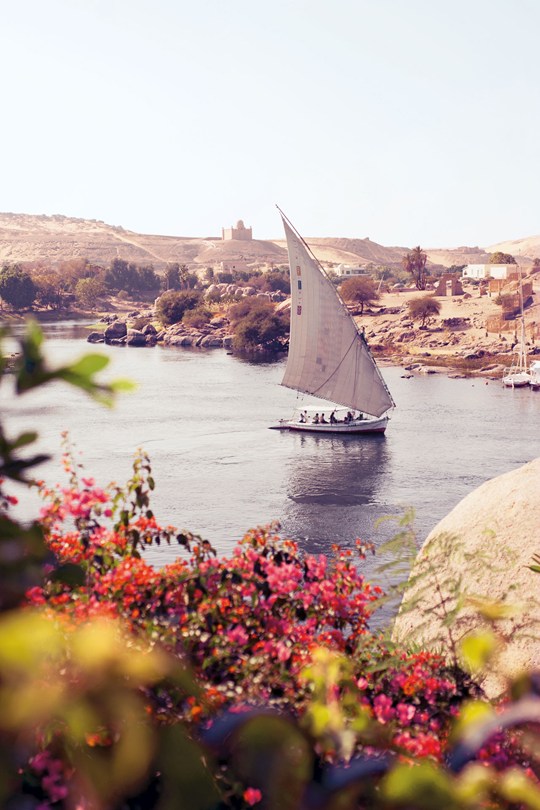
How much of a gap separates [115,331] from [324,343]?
44.3 metres

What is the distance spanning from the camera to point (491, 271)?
120 m

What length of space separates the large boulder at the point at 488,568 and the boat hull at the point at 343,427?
37.8 m

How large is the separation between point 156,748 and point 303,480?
36748 millimetres

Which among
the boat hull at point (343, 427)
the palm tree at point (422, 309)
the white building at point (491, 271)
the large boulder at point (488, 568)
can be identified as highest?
the white building at point (491, 271)

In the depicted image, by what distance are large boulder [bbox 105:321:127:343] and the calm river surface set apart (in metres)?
28.7

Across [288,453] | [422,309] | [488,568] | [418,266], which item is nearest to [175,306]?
[422,309]

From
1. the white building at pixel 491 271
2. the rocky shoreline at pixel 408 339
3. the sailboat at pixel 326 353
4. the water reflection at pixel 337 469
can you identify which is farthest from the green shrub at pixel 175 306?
the water reflection at pixel 337 469

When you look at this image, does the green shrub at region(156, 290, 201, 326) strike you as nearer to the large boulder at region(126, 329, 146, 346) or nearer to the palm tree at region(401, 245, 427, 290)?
the large boulder at region(126, 329, 146, 346)

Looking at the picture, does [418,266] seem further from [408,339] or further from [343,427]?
[343,427]

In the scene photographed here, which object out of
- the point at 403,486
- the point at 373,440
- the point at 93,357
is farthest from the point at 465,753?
the point at 373,440

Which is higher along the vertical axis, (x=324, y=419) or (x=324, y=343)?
(x=324, y=343)

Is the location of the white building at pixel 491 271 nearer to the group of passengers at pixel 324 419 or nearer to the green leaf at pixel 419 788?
the group of passengers at pixel 324 419

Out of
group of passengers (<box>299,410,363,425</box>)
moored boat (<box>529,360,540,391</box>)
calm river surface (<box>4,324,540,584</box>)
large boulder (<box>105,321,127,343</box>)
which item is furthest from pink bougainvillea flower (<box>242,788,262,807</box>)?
large boulder (<box>105,321,127,343</box>)

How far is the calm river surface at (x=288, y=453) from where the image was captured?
31.4 m
